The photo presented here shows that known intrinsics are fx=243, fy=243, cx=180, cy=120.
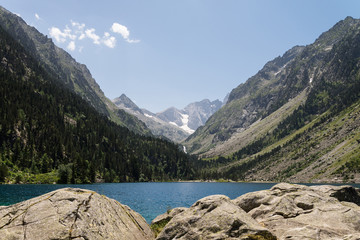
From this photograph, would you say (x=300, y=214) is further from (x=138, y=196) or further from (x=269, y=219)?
(x=138, y=196)

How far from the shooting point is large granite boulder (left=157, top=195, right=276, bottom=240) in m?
14.2

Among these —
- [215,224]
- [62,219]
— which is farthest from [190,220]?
[62,219]

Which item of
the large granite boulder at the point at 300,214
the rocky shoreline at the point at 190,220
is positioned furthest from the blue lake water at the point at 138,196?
the rocky shoreline at the point at 190,220

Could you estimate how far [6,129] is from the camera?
138m

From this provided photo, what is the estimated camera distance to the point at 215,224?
14969 millimetres

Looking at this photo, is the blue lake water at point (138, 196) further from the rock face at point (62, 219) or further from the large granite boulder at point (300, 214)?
the rock face at point (62, 219)

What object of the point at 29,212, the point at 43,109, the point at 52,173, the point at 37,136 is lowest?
the point at 52,173

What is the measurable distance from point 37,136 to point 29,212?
165524mm

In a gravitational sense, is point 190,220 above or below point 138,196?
above

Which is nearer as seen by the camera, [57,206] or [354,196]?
[57,206]

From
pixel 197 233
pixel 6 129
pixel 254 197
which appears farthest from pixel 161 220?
pixel 6 129

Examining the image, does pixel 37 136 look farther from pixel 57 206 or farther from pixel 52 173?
pixel 57 206

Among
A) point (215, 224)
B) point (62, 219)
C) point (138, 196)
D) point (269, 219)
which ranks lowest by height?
point (138, 196)

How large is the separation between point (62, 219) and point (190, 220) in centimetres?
768
